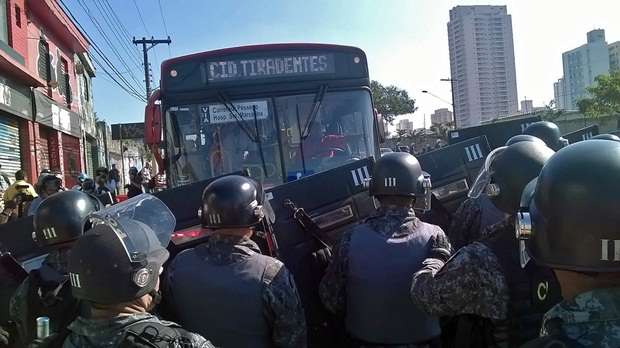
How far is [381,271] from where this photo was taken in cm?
275

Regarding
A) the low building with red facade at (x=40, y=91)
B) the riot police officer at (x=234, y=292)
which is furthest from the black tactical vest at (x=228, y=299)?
the low building with red facade at (x=40, y=91)

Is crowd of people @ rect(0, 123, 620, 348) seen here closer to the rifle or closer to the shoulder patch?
the shoulder patch

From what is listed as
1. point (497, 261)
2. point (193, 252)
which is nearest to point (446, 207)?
point (497, 261)

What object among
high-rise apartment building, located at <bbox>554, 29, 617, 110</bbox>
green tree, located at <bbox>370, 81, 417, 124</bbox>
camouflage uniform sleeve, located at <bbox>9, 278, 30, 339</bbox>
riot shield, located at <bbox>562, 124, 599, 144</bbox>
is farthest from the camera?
high-rise apartment building, located at <bbox>554, 29, 617, 110</bbox>

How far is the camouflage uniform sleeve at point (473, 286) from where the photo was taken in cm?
220

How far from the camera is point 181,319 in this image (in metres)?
2.62

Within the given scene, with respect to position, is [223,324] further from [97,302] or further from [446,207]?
[446,207]

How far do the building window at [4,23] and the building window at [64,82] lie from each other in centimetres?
624

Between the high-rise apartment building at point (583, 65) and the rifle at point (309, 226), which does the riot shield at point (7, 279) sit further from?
the high-rise apartment building at point (583, 65)

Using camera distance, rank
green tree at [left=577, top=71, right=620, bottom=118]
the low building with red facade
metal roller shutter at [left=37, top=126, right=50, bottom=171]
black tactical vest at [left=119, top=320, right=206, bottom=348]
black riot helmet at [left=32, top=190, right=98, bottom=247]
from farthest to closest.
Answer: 1. green tree at [left=577, top=71, right=620, bottom=118]
2. metal roller shutter at [left=37, top=126, right=50, bottom=171]
3. the low building with red facade
4. black riot helmet at [left=32, top=190, right=98, bottom=247]
5. black tactical vest at [left=119, top=320, right=206, bottom=348]

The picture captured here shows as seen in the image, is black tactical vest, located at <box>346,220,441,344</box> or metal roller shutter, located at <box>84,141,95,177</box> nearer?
black tactical vest, located at <box>346,220,441,344</box>

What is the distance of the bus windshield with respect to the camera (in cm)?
579

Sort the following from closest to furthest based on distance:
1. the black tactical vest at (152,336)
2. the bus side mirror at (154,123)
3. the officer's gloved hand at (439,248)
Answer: the black tactical vest at (152,336)
the officer's gloved hand at (439,248)
the bus side mirror at (154,123)

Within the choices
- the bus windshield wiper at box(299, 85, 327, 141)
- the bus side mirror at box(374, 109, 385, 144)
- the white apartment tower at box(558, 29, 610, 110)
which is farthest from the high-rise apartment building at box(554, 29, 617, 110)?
the bus windshield wiper at box(299, 85, 327, 141)
